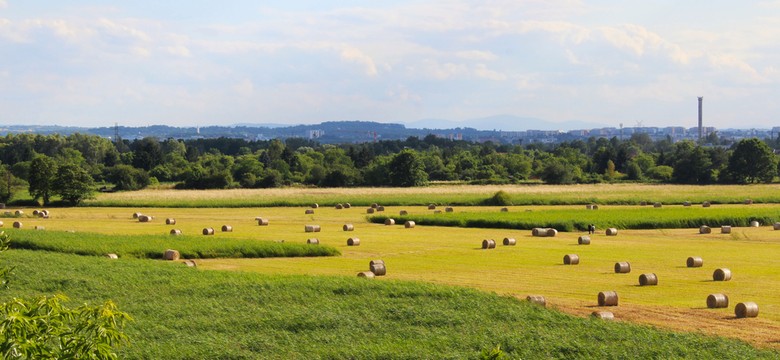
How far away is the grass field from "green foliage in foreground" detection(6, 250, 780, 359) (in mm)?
50109

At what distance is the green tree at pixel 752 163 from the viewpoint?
11050cm

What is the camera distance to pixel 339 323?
2375 cm

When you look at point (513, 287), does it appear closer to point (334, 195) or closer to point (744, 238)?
point (744, 238)

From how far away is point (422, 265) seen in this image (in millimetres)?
38031

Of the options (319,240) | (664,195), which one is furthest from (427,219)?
(664,195)

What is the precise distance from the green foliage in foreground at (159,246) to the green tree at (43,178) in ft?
126

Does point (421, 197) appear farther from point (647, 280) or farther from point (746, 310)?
point (746, 310)

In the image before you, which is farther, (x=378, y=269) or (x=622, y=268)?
(x=622, y=268)

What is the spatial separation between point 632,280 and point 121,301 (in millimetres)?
17176

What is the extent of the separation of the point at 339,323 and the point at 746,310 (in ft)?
35.0

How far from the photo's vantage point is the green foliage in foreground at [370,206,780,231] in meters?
57.9

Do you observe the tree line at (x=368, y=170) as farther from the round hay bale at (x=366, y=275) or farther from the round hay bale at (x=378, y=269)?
the round hay bale at (x=366, y=275)

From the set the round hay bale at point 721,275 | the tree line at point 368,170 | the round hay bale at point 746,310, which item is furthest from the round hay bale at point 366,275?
the tree line at point 368,170

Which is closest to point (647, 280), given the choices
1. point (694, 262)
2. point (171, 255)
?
point (694, 262)
